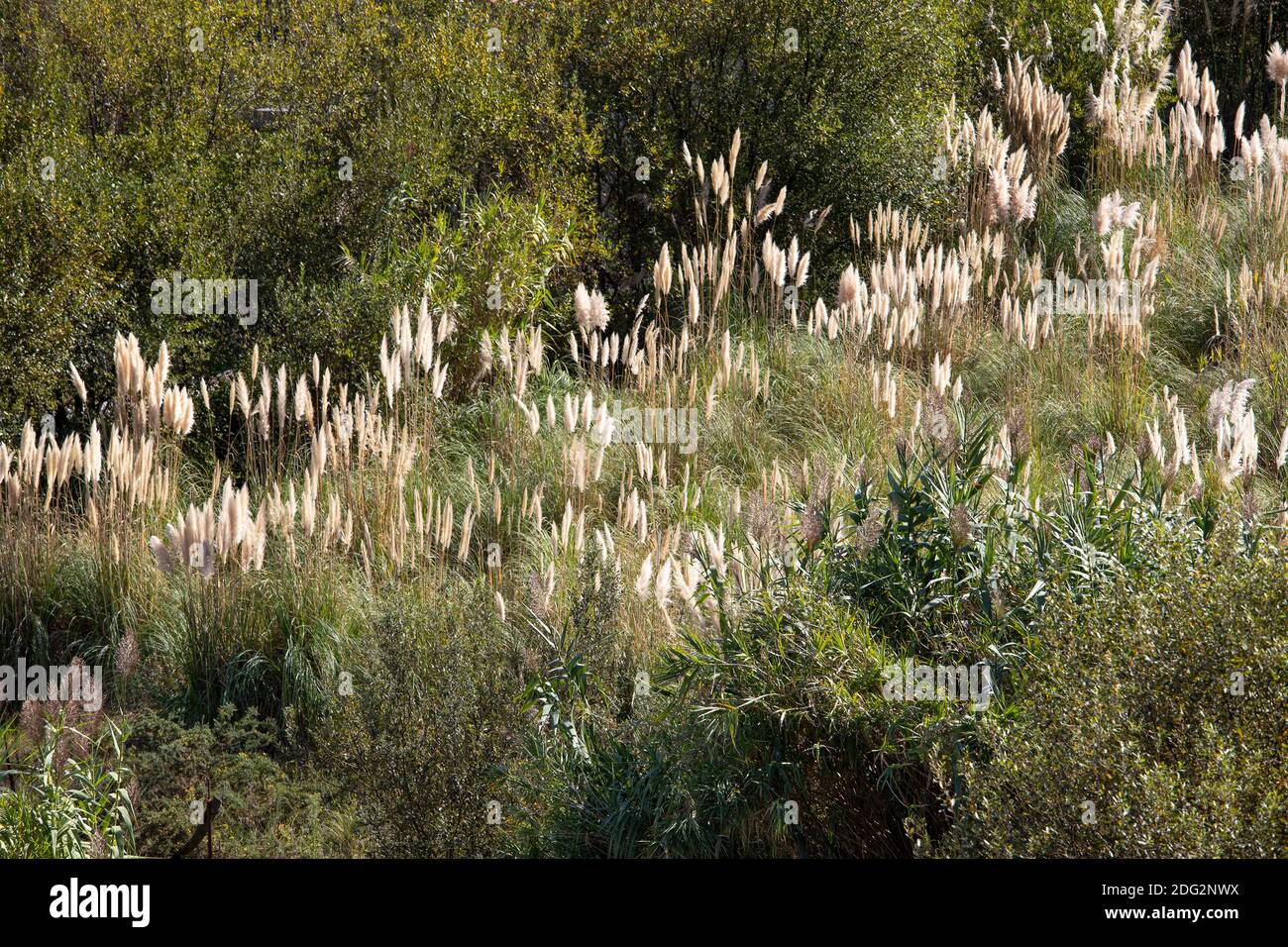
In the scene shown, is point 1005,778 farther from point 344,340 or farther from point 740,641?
point 344,340

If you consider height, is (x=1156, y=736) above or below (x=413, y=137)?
below

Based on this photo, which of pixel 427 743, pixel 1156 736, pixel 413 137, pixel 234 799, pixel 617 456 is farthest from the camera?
pixel 413 137

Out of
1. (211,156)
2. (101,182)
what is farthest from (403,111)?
(101,182)

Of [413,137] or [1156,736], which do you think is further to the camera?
[413,137]

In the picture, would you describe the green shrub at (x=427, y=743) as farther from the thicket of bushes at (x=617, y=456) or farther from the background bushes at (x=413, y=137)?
the background bushes at (x=413, y=137)

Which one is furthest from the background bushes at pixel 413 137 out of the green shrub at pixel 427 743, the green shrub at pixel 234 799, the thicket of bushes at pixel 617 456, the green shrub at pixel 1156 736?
the green shrub at pixel 1156 736

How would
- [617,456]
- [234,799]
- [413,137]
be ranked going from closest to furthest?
[234,799] < [617,456] < [413,137]

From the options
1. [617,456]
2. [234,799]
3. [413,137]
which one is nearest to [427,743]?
[234,799]

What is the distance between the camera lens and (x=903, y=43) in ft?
37.5

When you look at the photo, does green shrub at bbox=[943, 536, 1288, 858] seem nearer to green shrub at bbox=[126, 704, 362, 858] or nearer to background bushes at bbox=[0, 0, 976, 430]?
green shrub at bbox=[126, 704, 362, 858]

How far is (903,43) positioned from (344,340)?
5192 millimetres

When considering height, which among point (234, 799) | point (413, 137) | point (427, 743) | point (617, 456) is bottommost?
point (234, 799)

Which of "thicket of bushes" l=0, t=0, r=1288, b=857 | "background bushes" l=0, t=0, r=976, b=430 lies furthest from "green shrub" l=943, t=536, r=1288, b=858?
"background bushes" l=0, t=0, r=976, b=430

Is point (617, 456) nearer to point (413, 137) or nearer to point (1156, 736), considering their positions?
point (413, 137)
